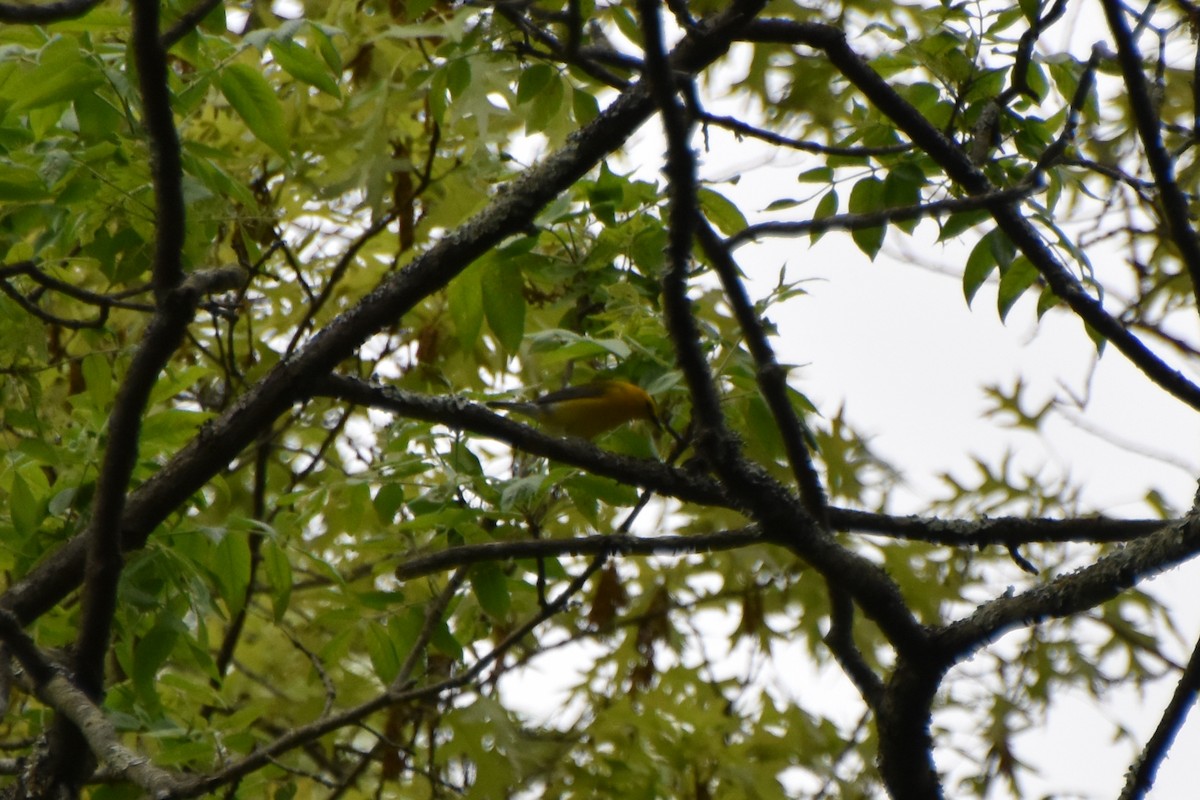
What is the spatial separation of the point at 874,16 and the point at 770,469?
4.06 ft

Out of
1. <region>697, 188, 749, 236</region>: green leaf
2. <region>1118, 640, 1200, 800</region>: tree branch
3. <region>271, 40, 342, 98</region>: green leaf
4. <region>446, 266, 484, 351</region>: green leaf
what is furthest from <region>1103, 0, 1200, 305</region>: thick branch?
<region>271, 40, 342, 98</region>: green leaf

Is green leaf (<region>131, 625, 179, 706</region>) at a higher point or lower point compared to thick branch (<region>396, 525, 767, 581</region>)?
lower

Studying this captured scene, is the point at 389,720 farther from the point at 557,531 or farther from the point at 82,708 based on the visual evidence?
the point at 82,708

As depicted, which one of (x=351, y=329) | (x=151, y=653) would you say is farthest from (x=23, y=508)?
(x=351, y=329)

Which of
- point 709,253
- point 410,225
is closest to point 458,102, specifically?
point 410,225

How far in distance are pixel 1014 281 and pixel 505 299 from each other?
3.57ft

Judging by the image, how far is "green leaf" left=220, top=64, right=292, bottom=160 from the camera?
2301 mm

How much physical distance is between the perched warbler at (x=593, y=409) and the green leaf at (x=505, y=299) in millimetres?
1354

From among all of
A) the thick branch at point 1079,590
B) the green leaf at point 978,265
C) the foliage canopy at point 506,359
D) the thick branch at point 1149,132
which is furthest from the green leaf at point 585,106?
the thick branch at point 1079,590

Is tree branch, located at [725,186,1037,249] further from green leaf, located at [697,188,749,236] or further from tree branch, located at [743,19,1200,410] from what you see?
green leaf, located at [697,188,749,236]

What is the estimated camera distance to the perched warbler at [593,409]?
164 inches

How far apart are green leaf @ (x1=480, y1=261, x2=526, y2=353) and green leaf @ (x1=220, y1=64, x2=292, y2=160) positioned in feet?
1.70

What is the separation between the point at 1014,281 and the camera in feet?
8.52

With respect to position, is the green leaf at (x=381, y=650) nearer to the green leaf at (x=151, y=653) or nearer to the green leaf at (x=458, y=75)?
the green leaf at (x=151, y=653)
